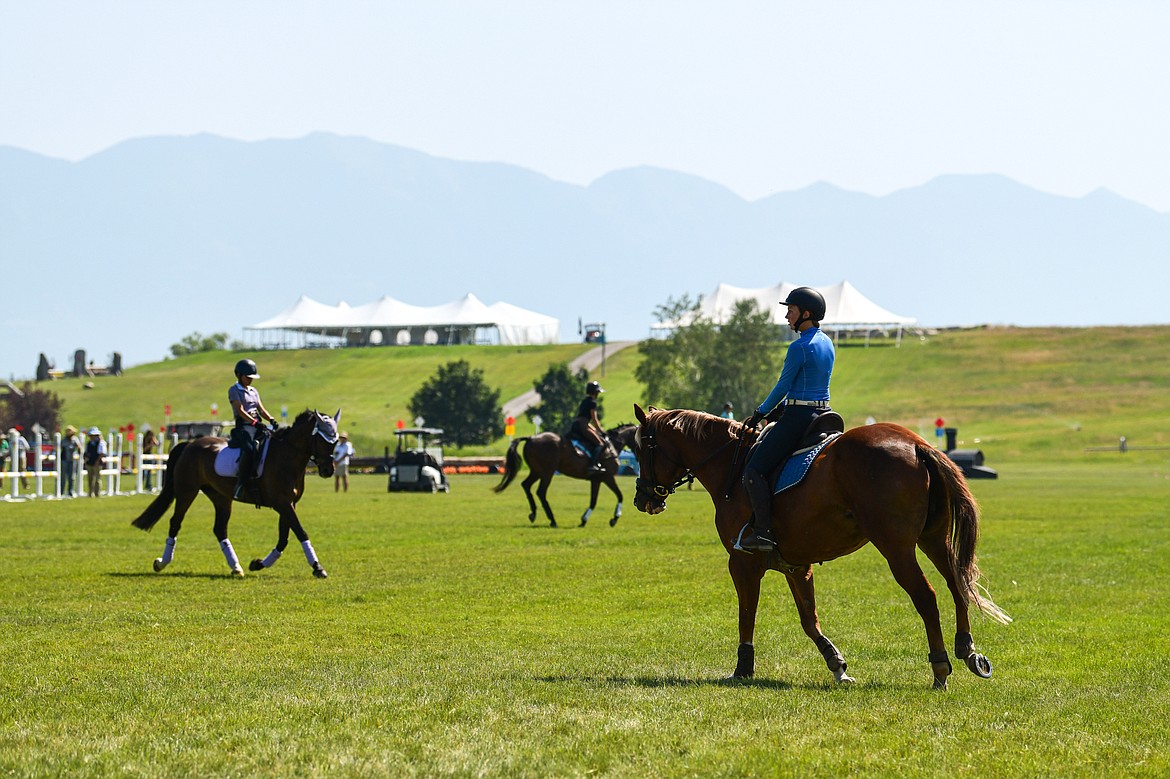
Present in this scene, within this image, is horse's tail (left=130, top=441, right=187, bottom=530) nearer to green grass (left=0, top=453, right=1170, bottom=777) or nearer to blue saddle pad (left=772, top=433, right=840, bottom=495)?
green grass (left=0, top=453, right=1170, bottom=777)

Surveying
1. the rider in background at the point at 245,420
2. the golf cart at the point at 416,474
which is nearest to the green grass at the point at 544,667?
the rider in background at the point at 245,420

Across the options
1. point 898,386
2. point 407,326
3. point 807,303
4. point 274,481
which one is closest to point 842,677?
point 807,303

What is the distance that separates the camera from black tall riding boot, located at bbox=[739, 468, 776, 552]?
1191cm

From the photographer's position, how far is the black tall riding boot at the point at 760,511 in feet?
39.1

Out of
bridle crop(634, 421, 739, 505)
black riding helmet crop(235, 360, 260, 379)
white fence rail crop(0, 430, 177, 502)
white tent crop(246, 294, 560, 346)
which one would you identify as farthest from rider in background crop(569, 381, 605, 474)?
white tent crop(246, 294, 560, 346)

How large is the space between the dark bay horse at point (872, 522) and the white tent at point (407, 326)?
170379mm

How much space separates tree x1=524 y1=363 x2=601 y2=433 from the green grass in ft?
279

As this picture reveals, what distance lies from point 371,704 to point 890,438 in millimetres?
4391

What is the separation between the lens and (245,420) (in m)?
21.0

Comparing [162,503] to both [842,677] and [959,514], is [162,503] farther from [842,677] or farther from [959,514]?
[959,514]

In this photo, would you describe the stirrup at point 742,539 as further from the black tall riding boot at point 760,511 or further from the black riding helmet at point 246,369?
the black riding helmet at point 246,369

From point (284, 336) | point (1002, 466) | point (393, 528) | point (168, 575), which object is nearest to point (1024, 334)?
point (1002, 466)

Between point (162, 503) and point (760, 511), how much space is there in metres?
12.4

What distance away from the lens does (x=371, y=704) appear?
10078mm
